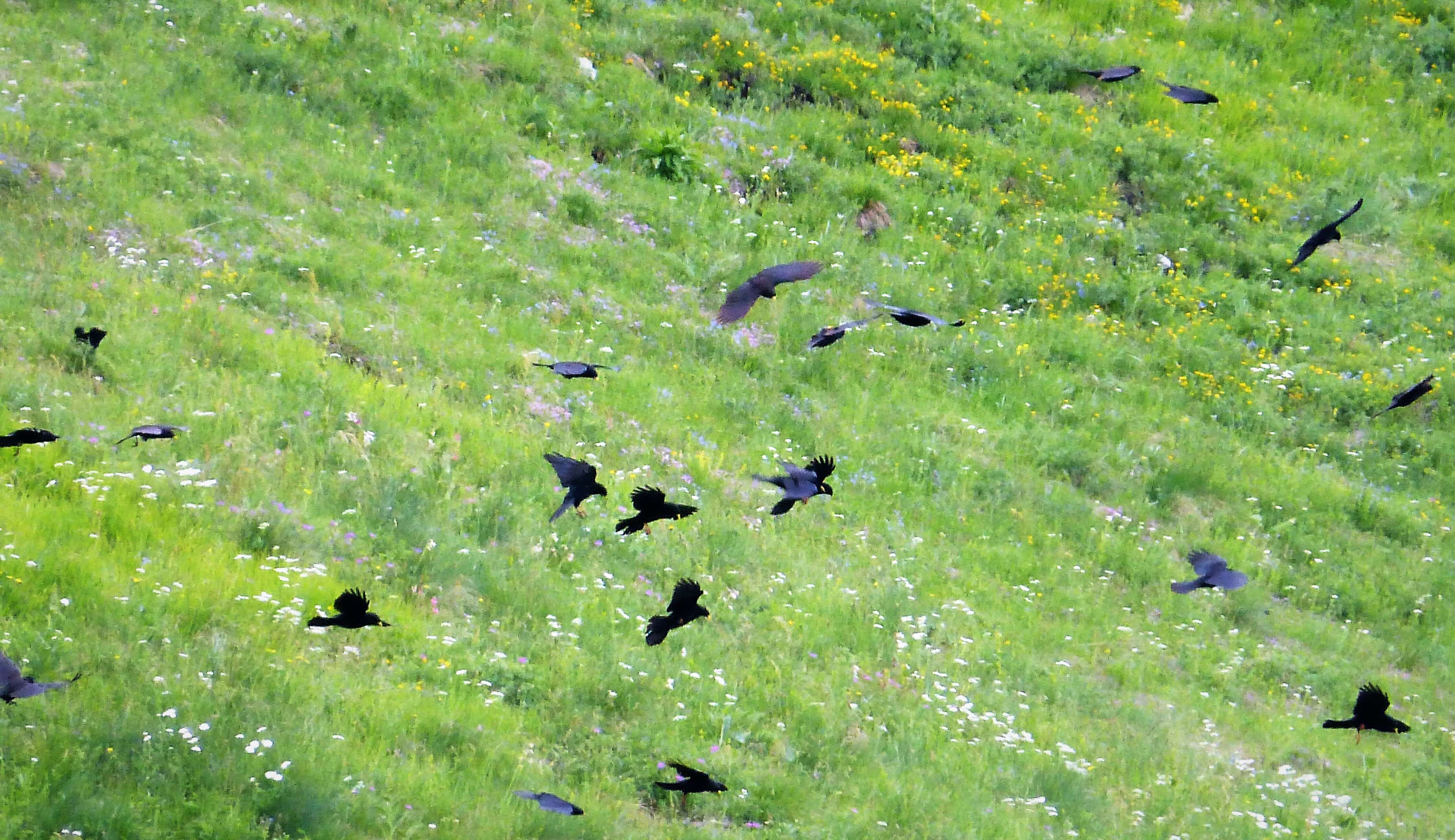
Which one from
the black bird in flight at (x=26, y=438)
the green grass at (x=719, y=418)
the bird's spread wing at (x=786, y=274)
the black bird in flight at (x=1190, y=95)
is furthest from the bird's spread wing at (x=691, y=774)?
the black bird in flight at (x=1190, y=95)

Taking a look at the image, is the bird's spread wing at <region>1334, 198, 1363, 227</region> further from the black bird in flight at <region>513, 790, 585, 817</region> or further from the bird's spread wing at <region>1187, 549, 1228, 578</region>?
the black bird in flight at <region>513, 790, 585, 817</region>

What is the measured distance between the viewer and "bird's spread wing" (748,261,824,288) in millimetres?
6512

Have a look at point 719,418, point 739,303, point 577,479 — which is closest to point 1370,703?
point 739,303

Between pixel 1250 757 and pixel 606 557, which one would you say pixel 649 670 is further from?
pixel 1250 757

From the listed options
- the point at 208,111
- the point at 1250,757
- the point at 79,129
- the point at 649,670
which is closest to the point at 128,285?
the point at 79,129

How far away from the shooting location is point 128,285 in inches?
381

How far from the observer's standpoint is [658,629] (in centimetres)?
651

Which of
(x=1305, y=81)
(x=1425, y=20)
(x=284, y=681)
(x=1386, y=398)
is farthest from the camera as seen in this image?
(x=1425, y=20)

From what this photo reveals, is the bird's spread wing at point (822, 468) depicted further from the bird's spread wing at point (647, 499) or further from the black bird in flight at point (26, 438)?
the black bird in flight at point (26, 438)

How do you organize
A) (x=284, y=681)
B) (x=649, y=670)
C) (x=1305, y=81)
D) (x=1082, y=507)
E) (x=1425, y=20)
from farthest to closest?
(x=1425, y=20) < (x=1305, y=81) < (x=1082, y=507) < (x=649, y=670) < (x=284, y=681)

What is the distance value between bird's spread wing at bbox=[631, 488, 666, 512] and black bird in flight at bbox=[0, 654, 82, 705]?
234 centimetres

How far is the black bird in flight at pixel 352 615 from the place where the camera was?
5.82m

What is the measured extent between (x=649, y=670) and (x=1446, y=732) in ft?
18.8

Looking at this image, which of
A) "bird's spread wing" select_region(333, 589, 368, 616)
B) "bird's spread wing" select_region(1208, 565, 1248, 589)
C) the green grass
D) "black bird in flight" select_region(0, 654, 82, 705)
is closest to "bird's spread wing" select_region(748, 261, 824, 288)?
the green grass
